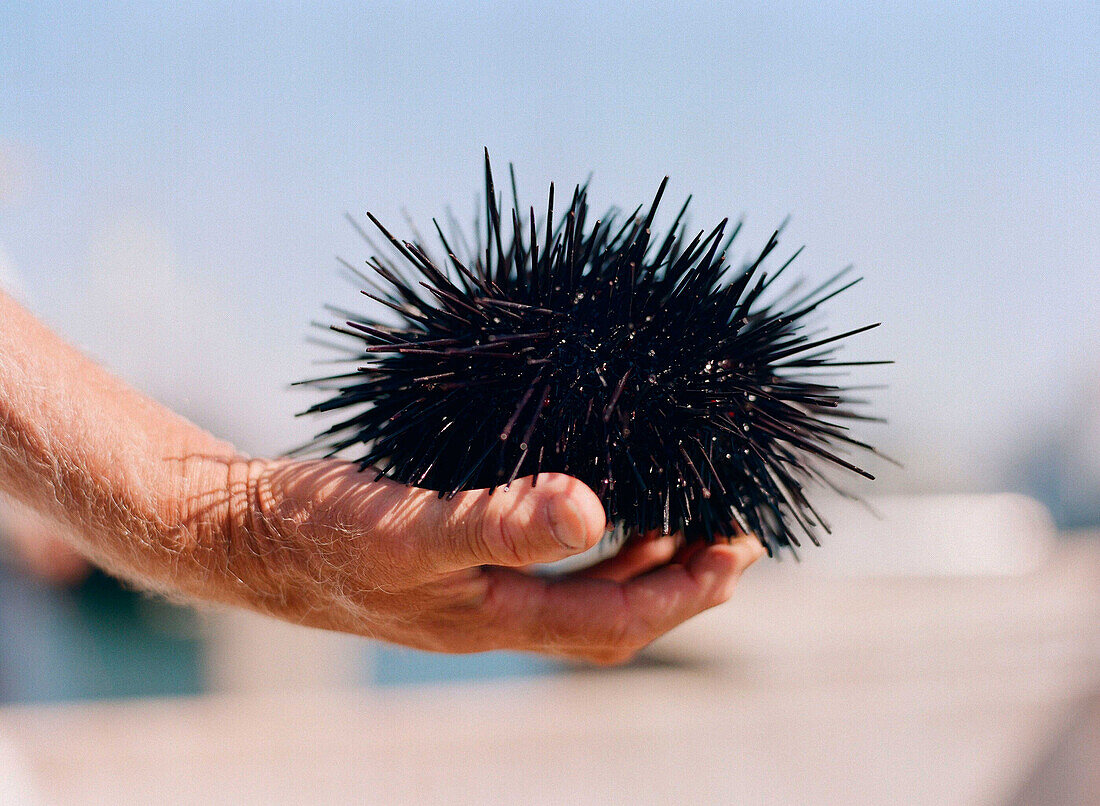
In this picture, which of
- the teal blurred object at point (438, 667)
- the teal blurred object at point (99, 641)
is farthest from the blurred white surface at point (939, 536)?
the teal blurred object at point (99, 641)

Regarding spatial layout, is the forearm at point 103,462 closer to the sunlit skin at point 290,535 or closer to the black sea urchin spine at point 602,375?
the sunlit skin at point 290,535

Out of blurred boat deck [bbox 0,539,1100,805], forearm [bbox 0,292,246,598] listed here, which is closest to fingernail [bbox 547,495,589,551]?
forearm [bbox 0,292,246,598]

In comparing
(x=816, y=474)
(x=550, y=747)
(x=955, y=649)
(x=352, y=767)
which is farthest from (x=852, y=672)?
(x=816, y=474)

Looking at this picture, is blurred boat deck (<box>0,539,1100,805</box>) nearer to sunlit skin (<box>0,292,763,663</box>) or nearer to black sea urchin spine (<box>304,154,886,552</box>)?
sunlit skin (<box>0,292,763,663</box>)

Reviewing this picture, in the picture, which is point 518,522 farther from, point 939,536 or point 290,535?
point 939,536

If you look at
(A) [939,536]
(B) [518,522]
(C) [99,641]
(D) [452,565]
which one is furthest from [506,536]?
(A) [939,536]

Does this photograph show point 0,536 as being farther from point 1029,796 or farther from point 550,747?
point 1029,796
